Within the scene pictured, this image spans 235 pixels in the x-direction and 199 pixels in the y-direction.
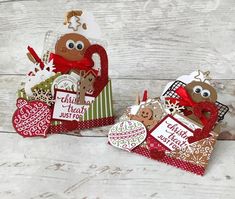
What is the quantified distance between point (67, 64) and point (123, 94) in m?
0.25

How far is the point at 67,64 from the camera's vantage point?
116 centimetres

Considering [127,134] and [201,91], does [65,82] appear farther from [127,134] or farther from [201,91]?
[201,91]

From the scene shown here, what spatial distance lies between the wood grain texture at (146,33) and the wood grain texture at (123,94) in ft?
0.16

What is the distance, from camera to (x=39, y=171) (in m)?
1.08

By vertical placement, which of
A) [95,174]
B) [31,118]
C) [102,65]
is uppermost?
[102,65]

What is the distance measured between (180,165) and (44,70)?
39 centimetres

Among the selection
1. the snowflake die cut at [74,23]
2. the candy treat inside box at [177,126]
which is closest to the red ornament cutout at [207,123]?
the candy treat inside box at [177,126]

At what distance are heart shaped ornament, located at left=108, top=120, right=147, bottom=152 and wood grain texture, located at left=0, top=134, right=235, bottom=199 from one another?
2 cm

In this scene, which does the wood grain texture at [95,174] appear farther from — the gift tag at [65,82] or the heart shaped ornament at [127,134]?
the gift tag at [65,82]

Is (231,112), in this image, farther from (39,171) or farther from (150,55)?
(39,171)

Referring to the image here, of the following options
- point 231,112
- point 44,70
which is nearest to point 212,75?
point 231,112

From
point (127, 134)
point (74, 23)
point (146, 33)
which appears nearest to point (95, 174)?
point (127, 134)

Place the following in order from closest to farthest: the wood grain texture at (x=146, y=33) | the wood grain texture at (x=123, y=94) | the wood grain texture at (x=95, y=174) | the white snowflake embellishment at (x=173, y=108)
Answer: the wood grain texture at (x=95, y=174) → the white snowflake embellishment at (x=173, y=108) → the wood grain texture at (x=123, y=94) → the wood grain texture at (x=146, y=33)

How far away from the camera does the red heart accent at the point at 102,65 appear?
116 cm
